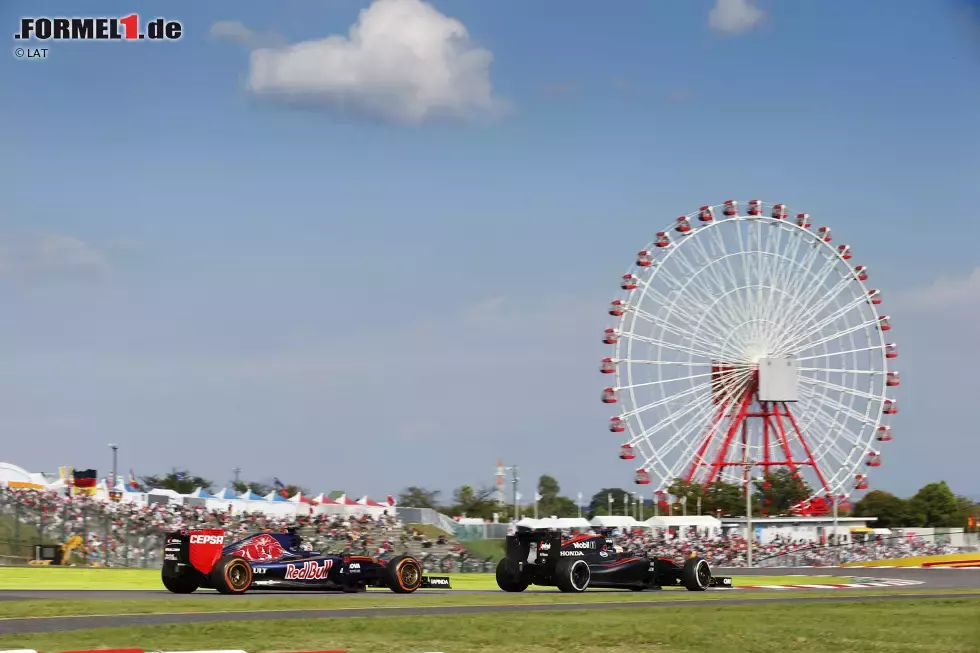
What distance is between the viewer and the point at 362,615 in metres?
20.9

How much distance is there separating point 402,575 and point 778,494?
7561cm

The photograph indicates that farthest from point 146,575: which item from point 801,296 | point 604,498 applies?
point 604,498

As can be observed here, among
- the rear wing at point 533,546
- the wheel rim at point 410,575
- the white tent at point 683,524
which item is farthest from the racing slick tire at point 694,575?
the white tent at point 683,524

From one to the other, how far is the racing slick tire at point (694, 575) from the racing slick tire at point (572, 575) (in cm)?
318

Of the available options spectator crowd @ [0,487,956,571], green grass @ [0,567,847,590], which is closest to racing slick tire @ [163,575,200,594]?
spectator crowd @ [0,487,956,571]

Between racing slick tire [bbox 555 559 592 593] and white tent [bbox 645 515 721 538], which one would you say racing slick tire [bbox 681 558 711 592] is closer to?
racing slick tire [bbox 555 559 592 593]

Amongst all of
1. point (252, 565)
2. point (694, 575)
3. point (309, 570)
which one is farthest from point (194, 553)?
point (694, 575)

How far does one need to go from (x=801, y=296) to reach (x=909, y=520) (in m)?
50.5

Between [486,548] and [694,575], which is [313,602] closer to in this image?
[694,575]

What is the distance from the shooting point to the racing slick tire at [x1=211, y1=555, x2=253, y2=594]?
26.4m

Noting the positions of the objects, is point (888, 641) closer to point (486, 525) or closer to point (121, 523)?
point (121, 523)

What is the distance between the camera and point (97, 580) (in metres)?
33.6

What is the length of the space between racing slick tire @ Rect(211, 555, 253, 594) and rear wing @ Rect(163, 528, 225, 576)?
42 cm

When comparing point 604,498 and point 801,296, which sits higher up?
point 801,296
